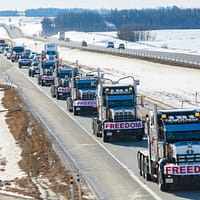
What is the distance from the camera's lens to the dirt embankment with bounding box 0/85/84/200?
24.7 metres

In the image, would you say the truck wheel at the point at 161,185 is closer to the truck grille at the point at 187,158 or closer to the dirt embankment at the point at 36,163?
the truck grille at the point at 187,158

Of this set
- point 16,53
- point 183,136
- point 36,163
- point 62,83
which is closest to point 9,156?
point 36,163

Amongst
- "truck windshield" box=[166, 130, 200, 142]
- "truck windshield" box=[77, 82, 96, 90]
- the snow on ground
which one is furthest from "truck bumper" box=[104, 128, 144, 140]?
"truck windshield" box=[166, 130, 200, 142]

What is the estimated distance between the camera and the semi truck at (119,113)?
1363 inches

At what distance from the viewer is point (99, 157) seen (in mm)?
31078

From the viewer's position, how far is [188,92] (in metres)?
59.9

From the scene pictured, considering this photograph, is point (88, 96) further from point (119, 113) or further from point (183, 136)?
point (183, 136)

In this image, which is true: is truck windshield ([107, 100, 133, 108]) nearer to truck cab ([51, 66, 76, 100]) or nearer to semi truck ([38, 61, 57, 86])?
truck cab ([51, 66, 76, 100])

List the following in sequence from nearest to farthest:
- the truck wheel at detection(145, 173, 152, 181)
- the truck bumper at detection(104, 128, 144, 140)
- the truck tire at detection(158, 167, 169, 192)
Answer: the truck tire at detection(158, 167, 169, 192) < the truck wheel at detection(145, 173, 152, 181) < the truck bumper at detection(104, 128, 144, 140)

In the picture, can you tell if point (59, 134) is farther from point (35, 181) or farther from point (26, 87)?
point (26, 87)

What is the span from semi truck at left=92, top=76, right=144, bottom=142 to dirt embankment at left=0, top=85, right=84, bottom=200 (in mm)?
2850

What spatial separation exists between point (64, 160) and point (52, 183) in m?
4.45

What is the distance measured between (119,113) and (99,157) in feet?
14.3

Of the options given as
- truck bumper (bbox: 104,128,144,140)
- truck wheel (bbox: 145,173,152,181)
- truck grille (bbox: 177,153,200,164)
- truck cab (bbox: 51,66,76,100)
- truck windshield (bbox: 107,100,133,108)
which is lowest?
truck cab (bbox: 51,66,76,100)
